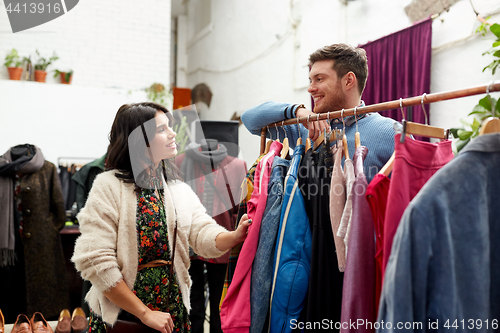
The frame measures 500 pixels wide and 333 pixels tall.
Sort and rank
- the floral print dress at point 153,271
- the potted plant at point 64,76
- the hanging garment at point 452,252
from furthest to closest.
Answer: the potted plant at point 64,76
the floral print dress at point 153,271
the hanging garment at point 452,252

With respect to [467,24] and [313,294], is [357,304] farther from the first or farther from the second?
[467,24]

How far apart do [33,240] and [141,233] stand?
234cm

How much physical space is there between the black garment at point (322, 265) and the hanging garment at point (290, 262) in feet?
0.10

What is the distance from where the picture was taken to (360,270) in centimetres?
110

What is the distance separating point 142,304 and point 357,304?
0.84m

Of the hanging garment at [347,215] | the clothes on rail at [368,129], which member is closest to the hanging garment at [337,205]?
the hanging garment at [347,215]

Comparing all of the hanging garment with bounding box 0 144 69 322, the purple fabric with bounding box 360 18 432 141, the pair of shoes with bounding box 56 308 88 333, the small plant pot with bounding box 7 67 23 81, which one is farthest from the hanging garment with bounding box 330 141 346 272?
the small plant pot with bounding box 7 67 23 81

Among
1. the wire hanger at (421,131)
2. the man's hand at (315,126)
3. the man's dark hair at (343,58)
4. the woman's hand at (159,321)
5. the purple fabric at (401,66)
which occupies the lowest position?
the woman's hand at (159,321)

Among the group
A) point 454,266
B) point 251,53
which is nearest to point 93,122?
point 251,53

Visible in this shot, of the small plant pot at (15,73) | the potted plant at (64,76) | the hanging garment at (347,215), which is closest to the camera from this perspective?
the hanging garment at (347,215)

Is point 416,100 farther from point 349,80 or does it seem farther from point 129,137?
point 129,137

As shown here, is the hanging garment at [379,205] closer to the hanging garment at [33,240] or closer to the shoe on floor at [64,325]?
the shoe on floor at [64,325]

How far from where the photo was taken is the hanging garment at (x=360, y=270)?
1093 mm

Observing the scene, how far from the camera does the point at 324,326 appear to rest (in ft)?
4.05
